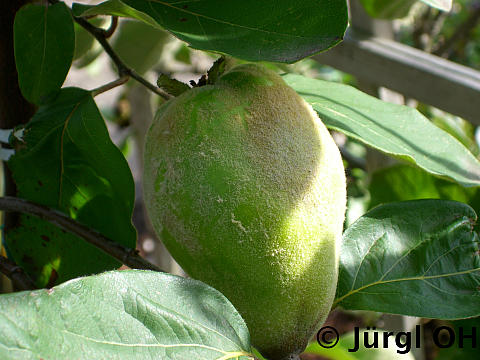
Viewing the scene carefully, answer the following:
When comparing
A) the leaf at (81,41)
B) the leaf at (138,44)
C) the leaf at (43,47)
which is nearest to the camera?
the leaf at (43,47)

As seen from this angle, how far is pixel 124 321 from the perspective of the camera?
0.33m

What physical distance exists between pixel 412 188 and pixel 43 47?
0.46 meters

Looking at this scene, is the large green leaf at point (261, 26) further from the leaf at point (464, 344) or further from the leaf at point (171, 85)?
the leaf at point (464, 344)

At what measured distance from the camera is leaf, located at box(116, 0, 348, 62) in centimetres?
40

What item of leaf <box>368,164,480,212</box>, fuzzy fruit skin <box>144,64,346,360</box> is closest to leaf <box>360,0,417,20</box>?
leaf <box>368,164,480,212</box>

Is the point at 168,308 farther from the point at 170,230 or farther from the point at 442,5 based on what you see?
the point at 442,5

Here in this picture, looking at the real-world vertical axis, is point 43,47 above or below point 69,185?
above

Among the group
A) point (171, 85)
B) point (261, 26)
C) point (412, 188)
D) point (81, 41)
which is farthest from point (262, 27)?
point (81, 41)

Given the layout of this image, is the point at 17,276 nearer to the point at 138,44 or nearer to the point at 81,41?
the point at 81,41

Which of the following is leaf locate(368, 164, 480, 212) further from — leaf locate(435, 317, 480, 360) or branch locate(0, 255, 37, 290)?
branch locate(0, 255, 37, 290)

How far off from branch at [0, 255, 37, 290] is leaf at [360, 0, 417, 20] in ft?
2.18

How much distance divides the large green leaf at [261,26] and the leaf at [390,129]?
0.10 meters

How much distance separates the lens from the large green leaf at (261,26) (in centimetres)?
40

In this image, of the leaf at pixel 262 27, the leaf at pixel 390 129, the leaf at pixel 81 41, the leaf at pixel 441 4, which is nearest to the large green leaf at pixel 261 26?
the leaf at pixel 262 27
